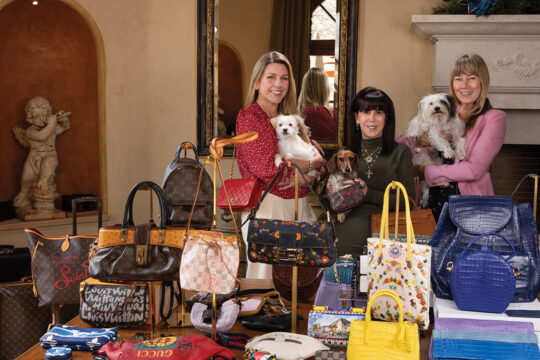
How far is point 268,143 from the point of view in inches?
118

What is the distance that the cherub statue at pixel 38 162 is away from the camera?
435 cm

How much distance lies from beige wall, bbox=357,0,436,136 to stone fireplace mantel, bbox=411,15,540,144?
0.92 feet

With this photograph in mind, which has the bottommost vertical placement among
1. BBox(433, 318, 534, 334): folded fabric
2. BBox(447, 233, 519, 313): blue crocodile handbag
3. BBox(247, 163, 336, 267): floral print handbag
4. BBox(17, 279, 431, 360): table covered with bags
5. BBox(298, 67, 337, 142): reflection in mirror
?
BBox(17, 279, 431, 360): table covered with bags

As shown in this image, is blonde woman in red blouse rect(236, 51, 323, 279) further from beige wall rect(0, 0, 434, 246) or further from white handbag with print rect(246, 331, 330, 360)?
beige wall rect(0, 0, 434, 246)

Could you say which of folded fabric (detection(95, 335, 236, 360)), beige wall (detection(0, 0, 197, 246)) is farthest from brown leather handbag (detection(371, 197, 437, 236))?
beige wall (detection(0, 0, 197, 246))

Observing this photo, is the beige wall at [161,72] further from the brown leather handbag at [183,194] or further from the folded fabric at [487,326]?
the folded fabric at [487,326]

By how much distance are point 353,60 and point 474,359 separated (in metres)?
3.24

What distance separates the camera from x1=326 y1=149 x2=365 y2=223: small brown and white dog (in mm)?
2758

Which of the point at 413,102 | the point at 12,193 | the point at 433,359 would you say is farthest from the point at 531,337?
the point at 12,193

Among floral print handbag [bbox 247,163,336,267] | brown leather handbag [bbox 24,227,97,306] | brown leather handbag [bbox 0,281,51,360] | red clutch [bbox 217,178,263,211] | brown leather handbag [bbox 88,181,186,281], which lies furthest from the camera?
red clutch [bbox 217,178,263,211]

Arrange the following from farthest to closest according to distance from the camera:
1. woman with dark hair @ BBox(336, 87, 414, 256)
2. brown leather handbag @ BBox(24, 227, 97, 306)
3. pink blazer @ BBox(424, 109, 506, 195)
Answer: pink blazer @ BBox(424, 109, 506, 195) → woman with dark hair @ BBox(336, 87, 414, 256) → brown leather handbag @ BBox(24, 227, 97, 306)

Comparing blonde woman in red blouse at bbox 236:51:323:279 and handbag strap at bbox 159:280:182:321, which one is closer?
handbag strap at bbox 159:280:182:321

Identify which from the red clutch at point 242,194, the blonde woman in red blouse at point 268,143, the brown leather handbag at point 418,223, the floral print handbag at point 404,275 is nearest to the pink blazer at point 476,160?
the brown leather handbag at point 418,223

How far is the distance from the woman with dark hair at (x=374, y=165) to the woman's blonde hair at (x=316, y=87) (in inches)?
60.9
